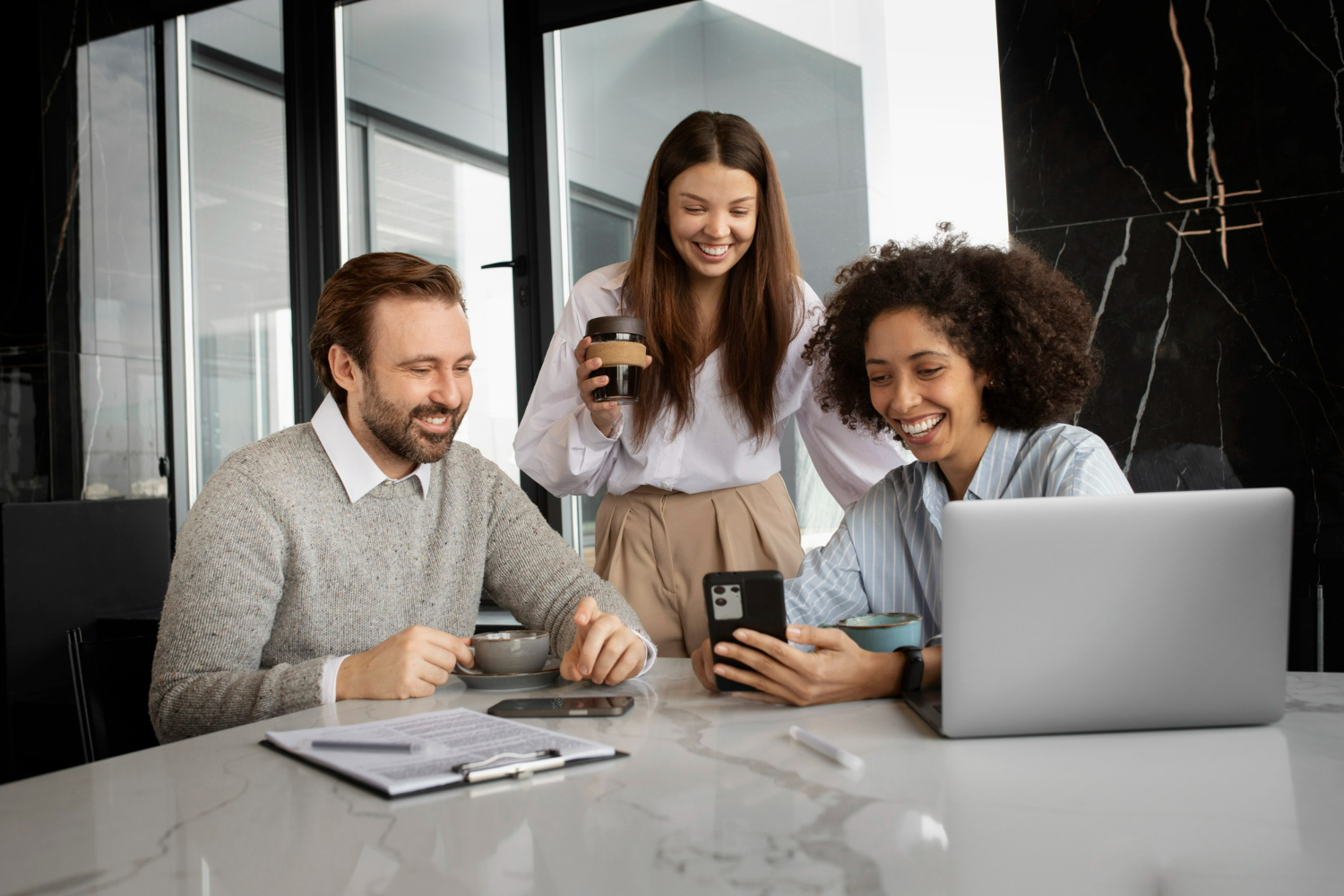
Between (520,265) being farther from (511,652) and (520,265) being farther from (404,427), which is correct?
(511,652)

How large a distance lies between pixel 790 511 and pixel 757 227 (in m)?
0.56

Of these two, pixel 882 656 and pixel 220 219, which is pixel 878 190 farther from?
pixel 220 219

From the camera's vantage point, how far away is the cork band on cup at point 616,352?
5.62ft

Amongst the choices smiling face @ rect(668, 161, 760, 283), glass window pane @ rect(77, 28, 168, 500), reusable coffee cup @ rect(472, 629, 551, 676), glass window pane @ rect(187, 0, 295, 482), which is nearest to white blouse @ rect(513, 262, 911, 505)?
→ smiling face @ rect(668, 161, 760, 283)

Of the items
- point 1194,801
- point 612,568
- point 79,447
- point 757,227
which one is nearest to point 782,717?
point 1194,801

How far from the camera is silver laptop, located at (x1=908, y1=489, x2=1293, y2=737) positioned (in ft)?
3.06

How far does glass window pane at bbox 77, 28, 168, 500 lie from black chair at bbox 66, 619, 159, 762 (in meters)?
2.80

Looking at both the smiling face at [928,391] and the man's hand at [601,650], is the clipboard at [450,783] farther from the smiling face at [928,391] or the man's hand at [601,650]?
the smiling face at [928,391]

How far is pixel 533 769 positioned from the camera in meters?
0.88

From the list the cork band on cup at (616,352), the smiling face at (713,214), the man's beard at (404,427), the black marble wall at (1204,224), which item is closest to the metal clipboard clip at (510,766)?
the man's beard at (404,427)

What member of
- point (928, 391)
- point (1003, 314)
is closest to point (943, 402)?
point (928, 391)

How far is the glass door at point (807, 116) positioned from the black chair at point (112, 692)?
1.95m

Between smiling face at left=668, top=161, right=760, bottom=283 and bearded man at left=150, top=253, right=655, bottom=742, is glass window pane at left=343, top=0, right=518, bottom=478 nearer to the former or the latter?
smiling face at left=668, top=161, right=760, bottom=283

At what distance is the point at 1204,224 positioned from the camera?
253 cm
